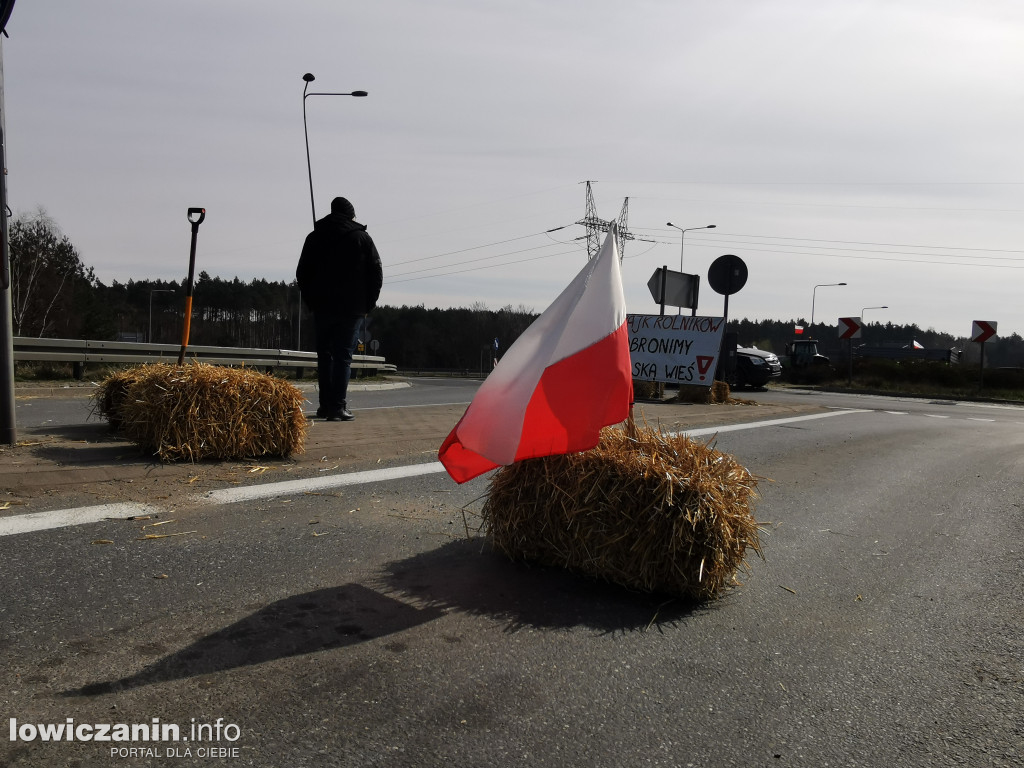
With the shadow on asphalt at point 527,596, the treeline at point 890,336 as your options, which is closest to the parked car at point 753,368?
the shadow on asphalt at point 527,596

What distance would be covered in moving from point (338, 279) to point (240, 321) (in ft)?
284

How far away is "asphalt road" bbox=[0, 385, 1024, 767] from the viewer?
2389 millimetres

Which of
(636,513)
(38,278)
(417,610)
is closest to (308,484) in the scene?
(417,610)

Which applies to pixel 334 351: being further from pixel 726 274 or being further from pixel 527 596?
pixel 726 274

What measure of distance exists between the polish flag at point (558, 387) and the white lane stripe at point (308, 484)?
1740 millimetres

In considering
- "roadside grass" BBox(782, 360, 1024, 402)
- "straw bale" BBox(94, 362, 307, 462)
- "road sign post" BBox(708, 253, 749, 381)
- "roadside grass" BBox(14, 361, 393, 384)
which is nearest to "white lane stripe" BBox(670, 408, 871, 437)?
"road sign post" BBox(708, 253, 749, 381)

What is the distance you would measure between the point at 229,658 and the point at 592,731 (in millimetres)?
1259

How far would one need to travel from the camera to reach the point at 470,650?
3.04 metres

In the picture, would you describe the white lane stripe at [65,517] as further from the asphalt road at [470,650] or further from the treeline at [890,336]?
the treeline at [890,336]

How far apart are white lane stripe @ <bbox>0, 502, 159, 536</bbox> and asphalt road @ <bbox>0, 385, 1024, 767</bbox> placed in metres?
0.13

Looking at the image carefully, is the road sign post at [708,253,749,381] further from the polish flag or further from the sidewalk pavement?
the polish flag

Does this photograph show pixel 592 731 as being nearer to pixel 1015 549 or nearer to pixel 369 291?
pixel 1015 549

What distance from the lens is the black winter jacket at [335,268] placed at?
8227mm

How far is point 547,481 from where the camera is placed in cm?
393
